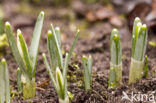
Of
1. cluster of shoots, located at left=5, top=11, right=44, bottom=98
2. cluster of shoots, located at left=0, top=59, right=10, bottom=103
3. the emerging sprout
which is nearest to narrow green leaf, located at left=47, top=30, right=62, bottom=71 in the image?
cluster of shoots, located at left=5, top=11, right=44, bottom=98

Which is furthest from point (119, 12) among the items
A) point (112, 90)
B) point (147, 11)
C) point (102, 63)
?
point (112, 90)

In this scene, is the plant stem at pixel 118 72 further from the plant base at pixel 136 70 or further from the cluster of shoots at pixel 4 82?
the cluster of shoots at pixel 4 82

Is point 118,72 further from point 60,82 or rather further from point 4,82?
point 4,82

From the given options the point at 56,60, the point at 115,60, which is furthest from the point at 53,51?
the point at 115,60

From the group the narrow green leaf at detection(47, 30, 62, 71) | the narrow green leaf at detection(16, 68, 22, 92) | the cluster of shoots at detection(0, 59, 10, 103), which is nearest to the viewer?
the cluster of shoots at detection(0, 59, 10, 103)

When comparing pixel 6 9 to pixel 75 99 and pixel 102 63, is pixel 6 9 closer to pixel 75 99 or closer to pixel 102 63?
pixel 102 63

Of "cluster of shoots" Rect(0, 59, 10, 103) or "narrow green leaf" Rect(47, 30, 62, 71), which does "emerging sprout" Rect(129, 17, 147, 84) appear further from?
"cluster of shoots" Rect(0, 59, 10, 103)
